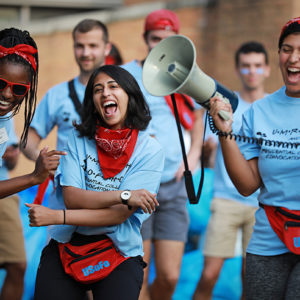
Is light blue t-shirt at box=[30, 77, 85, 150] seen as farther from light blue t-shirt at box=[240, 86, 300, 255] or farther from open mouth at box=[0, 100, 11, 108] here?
light blue t-shirt at box=[240, 86, 300, 255]

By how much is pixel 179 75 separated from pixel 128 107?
64 centimetres

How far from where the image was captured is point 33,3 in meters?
10.4

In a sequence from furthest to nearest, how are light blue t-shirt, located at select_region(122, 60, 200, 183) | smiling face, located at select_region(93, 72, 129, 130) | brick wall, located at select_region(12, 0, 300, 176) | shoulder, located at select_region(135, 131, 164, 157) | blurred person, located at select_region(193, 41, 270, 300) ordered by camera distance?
brick wall, located at select_region(12, 0, 300, 176)
blurred person, located at select_region(193, 41, 270, 300)
light blue t-shirt, located at select_region(122, 60, 200, 183)
smiling face, located at select_region(93, 72, 129, 130)
shoulder, located at select_region(135, 131, 164, 157)

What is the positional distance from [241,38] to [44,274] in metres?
6.48

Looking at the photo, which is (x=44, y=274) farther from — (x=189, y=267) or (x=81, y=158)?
(x=189, y=267)

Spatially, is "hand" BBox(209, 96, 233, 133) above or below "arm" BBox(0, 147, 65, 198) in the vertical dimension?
above

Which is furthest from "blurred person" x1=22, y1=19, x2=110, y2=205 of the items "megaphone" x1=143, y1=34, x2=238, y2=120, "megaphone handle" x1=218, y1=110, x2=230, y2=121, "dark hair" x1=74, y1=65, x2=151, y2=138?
"megaphone handle" x1=218, y1=110, x2=230, y2=121

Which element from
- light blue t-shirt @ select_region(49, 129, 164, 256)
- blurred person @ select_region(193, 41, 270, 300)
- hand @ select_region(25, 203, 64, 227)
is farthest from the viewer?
blurred person @ select_region(193, 41, 270, 300)

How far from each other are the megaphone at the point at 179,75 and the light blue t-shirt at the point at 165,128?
1.50 metres

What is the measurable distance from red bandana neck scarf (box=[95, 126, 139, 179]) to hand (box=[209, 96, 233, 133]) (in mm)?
593

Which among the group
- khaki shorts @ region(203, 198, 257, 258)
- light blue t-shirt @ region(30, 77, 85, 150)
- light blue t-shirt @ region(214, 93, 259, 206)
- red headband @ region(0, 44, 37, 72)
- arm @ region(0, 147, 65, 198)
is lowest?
khaki shorts @ region(203, 198, 257, 258)

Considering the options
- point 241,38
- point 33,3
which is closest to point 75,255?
point 241,38

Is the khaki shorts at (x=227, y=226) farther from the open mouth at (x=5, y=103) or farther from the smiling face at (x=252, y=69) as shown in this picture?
the open mouth at (x=5, y=103)

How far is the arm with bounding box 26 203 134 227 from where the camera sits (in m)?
3.03
